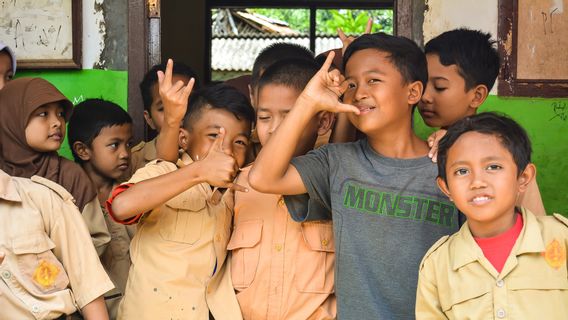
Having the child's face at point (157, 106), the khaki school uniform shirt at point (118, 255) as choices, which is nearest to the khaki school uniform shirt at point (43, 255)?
the khaki school uniform shirt at point (118, 255)

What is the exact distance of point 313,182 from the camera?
2.91 metres

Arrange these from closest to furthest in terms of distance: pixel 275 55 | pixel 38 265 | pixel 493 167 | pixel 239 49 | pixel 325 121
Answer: pixel 493 167, pixel 38 265, pixel 325 121, pixel 275 55, pixel 239 49

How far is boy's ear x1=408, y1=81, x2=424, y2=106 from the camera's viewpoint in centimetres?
300

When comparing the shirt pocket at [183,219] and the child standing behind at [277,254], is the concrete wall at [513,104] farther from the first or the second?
the shirt pocket at [183,219]

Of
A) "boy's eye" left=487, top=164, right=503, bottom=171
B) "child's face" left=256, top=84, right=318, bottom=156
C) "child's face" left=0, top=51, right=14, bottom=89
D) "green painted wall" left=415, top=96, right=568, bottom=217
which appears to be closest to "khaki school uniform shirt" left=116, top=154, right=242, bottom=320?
"child's face" left=256, top=84, right=318, bottom=156

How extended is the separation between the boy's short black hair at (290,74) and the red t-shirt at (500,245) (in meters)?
0.99

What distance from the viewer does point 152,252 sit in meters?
3.16

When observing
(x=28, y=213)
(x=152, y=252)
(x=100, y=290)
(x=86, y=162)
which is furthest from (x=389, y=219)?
(x=86, y=162)

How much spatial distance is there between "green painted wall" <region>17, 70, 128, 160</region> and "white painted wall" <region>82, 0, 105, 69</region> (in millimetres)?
91

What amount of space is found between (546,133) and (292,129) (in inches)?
88.4

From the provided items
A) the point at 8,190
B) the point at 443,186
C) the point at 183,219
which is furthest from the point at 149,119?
the point at 443,186

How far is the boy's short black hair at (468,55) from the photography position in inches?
136

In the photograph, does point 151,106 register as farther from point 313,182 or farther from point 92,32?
point 313,182

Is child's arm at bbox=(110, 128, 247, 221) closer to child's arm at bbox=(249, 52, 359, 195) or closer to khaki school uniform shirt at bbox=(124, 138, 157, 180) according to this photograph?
child's arm at bbox=(249, 52, 359, 195)
